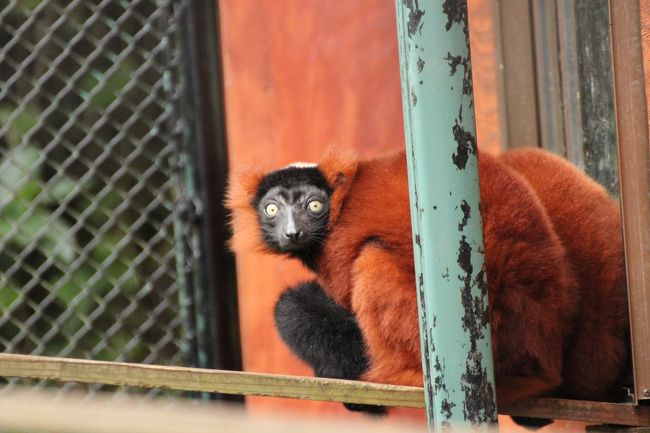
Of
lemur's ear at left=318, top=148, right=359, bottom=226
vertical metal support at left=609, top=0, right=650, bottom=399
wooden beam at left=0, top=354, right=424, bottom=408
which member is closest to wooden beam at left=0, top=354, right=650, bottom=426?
wooden beam at left=0, top=354, right=424, bottom=408

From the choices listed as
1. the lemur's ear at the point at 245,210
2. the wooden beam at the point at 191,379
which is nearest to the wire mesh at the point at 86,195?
the lemur's ear at the point at 245,210

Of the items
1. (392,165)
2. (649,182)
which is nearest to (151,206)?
(392,165)

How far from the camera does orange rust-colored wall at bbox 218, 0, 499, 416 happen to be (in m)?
5.10

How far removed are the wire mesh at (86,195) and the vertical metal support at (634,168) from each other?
344 cm

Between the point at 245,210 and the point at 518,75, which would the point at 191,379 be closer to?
the point at 245,210

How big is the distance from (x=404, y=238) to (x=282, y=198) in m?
0.84

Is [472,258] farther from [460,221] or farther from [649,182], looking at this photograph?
[649,182]

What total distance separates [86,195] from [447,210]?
4348 mm

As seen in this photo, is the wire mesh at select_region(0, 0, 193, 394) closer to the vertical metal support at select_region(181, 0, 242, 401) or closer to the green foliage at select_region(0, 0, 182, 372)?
the green foliage at select_region(0, 0, 182, 372)

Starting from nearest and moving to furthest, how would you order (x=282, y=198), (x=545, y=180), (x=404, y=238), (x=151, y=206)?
(x=404, y=238) → (x=545, y=180) → (x=282, y=198) → (x=151, y=206)

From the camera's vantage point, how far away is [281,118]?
209 inches

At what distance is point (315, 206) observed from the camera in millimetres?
3568

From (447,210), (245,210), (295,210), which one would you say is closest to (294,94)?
(245,210)

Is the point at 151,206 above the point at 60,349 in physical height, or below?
above
